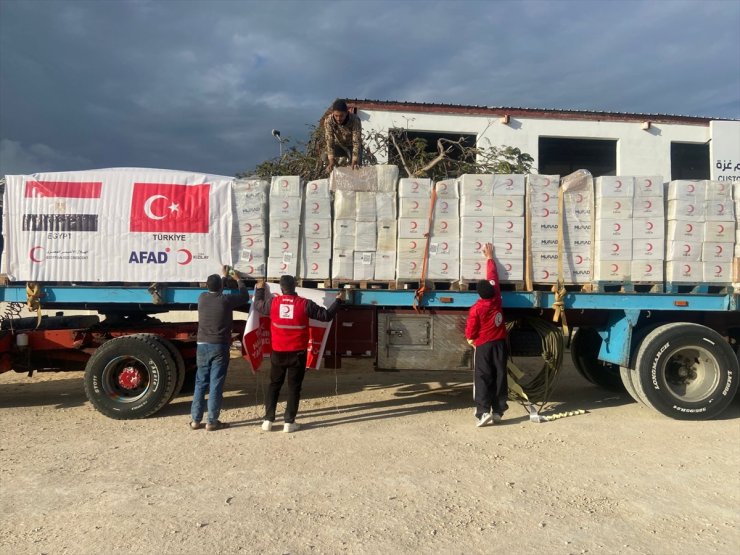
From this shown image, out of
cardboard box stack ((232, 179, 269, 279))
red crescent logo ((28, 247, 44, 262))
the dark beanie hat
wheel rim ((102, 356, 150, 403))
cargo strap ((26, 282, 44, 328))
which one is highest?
cardboard box stack ((232, 179, 269, 279))

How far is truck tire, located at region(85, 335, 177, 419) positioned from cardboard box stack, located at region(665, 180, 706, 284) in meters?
5.98

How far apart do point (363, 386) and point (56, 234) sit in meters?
4.64

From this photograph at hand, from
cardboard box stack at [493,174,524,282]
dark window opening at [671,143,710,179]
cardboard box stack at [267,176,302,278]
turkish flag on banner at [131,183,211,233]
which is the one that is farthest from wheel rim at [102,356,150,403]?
dark window opening at [671,143,710,179]

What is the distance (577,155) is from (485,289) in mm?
15428

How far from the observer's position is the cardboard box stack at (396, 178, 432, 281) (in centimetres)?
587

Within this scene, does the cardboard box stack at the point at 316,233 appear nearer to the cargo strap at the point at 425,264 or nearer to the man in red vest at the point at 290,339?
the man in red vest at the point at 290,339

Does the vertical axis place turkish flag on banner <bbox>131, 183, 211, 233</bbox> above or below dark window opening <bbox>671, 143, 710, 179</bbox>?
below

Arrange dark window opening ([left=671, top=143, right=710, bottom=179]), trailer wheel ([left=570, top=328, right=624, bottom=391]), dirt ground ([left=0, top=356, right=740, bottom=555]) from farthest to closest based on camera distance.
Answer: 1. dark window opening ([left=671, top=143, right=710, bottom=179])
2. trailer wheel ([left=570, top=328, right=624, bottom=391])
3. dirt ground ([left=0, top=356, right=740, bottom=555])

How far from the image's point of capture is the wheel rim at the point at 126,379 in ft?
19.9

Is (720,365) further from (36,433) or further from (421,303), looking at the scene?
(36,433)

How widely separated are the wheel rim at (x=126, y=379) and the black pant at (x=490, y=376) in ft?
12.8

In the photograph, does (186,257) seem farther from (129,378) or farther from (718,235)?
(718,235)

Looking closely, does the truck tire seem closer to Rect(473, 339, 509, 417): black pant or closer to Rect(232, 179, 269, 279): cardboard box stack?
Rect(232, 179, 269, 279): cardboard box stack

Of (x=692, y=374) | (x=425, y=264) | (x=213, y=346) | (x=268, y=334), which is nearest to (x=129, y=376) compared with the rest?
(x=213, y=346)
